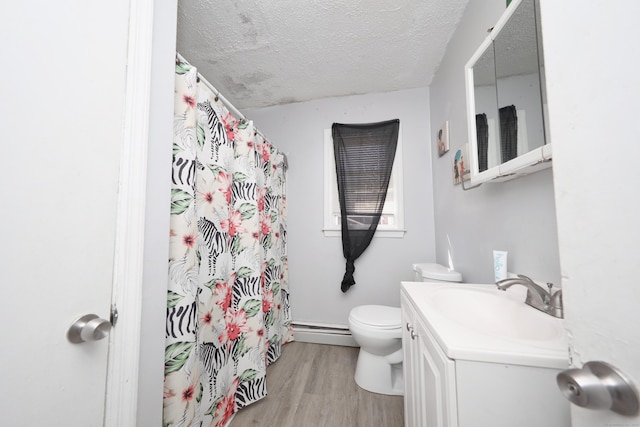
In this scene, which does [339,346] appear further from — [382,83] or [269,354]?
[382,83]

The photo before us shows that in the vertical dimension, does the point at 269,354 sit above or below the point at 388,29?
below

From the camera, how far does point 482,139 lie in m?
0.99

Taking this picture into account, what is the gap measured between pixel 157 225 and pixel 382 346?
134 centimetres

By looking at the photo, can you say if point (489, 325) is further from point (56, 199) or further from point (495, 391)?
point (56, 199)

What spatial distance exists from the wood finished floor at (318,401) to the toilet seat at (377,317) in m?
0.43

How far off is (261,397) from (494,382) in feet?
4.27

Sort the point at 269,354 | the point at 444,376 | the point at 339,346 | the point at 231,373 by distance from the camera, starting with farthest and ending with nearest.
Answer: the point at 339,346, the point at 269,354, the point at 231,373, the point at 444,376

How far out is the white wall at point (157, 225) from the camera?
0.65 m

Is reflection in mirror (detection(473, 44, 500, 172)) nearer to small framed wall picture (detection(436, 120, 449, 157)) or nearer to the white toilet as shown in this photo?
small framed wall picture (detection(436, 120, 449, 157))

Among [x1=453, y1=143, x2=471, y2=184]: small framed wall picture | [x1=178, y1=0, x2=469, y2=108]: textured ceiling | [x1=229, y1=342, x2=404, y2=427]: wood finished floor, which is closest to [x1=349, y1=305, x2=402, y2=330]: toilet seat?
[x1=229, y1=342, x2=404, y2=427]: wood finished floor

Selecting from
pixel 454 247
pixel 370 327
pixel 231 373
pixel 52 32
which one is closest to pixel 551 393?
pixel 370 327

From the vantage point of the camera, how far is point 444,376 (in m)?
0.51

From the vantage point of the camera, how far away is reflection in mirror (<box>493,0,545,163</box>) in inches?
28.6

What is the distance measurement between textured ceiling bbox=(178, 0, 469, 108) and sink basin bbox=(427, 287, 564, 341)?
5.10 ft
